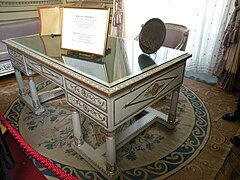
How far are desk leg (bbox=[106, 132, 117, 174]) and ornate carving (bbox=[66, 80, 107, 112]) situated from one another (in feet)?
0.67

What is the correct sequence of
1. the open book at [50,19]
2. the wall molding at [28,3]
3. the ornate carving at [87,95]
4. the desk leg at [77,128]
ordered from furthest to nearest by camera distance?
the wall molding at [28,3] < the open book at [50,19] < the desk leg at [77,128] < the ornate carving at [87,95]

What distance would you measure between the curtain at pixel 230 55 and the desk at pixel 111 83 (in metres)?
1.16

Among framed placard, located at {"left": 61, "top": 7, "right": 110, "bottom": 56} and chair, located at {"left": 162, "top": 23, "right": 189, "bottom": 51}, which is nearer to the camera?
framed placard, located at {"left": 61, "top": 7, "right": 110, "bottom": 56}

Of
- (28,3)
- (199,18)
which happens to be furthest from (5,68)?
(199,18)

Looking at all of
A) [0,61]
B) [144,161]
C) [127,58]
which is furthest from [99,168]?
[0,61]

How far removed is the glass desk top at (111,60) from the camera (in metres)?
1.18

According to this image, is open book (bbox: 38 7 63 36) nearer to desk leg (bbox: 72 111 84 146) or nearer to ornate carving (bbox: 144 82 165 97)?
desk leg (bbox: 72 111 84 146)

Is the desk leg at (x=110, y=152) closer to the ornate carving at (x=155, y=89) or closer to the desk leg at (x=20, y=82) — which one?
the ornate carving at (x=155, y=89)

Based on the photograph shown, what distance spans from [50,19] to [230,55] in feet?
6.84

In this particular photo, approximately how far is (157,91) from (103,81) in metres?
0.47

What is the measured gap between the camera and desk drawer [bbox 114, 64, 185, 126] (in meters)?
1.15

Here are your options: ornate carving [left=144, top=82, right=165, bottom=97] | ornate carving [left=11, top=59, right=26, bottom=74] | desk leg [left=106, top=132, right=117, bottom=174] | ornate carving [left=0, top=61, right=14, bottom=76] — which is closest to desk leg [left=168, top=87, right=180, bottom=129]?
ornate carving [left=144, top=82, right=165, bottom=97]

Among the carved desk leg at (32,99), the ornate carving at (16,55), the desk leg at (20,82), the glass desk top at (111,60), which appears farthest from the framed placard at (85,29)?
the desk leg at (20,82)

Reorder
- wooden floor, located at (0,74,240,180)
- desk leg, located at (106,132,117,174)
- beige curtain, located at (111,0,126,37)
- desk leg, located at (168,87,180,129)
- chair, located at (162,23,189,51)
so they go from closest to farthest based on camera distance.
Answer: desk leg, located at (106,132,117,174)
wooden floor, located at (0,74,240,180)
desk leg, located at (168,87,180,129)
chair, located at (162,23,189,51)
beige curtain, located at (111,0,126,37)
